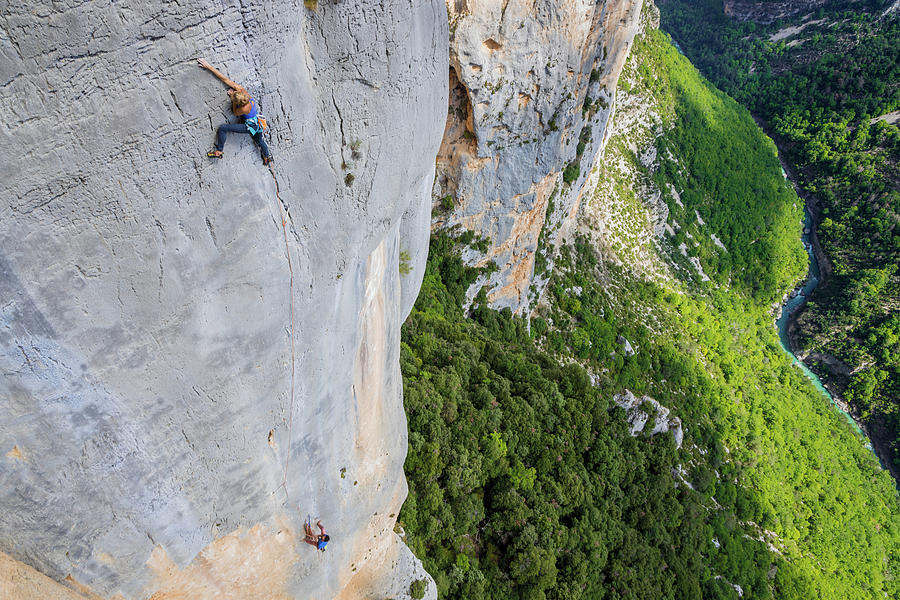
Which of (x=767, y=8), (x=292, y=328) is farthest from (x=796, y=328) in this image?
(x=292, y=328)

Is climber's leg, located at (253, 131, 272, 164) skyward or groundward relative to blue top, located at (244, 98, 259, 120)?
groundward

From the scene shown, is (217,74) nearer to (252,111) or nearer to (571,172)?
(252,111)

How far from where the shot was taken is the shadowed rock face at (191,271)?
18.1ft

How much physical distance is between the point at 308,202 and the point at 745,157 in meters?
65.9

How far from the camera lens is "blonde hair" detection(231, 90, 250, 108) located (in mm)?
6340

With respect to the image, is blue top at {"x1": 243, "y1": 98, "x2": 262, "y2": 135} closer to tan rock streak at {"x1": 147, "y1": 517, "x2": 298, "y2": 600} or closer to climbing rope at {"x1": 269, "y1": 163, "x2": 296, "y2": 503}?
climbing rope at {"x1": 269, "y1": 163, "x2": 296, "y2": 503}

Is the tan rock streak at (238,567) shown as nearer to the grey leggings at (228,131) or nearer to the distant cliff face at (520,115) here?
the grey leggings at (228,131)

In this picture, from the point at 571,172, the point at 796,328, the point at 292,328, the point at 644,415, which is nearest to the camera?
the point at 292,328

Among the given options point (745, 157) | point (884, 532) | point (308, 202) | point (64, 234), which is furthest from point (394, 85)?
point (745, 157)

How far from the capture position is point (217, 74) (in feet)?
20.2

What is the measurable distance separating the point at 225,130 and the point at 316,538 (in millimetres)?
8976

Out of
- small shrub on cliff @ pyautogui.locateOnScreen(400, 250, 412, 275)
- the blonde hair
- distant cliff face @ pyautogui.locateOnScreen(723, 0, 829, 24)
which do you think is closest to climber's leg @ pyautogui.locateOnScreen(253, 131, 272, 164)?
the blonde hair

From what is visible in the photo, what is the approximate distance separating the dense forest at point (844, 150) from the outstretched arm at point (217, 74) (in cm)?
6617

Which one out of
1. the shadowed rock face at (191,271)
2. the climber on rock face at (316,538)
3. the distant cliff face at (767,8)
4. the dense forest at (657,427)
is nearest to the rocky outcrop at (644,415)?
the dense forest at (657,427)
